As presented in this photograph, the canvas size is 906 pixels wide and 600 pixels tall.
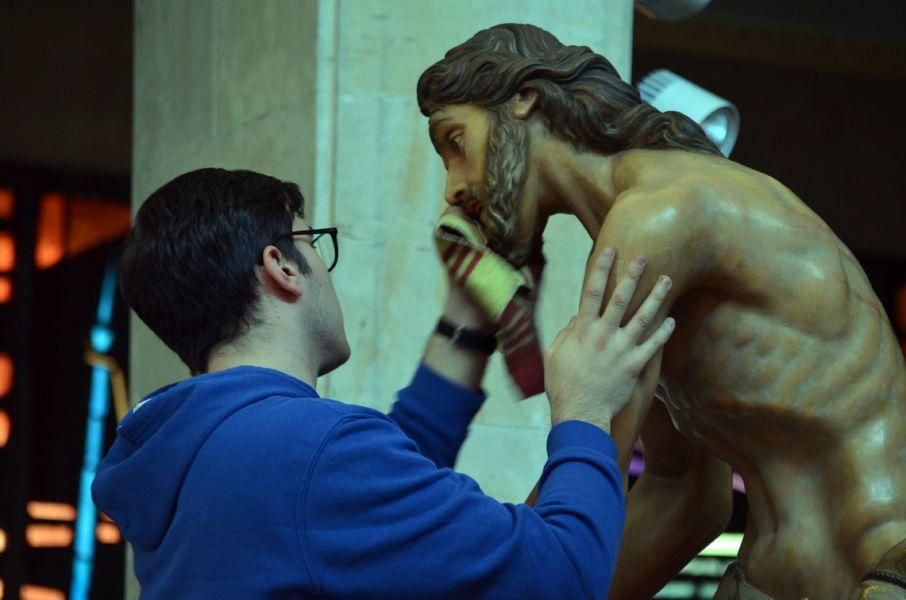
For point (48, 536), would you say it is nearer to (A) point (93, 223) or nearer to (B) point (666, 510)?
(A) point (93, 223)

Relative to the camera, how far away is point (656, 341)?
2725 millimetres

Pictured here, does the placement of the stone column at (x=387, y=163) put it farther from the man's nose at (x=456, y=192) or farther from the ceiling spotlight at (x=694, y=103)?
the man's nose at (x=456, y=192)

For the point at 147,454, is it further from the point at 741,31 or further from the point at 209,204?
the point at 741,31

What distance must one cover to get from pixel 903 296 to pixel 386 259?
6333 mm

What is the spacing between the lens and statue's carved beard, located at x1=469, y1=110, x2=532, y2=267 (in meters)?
3.03

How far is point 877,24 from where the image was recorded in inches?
384

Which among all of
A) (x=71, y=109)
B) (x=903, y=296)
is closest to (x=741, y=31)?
(x=903, y=296)

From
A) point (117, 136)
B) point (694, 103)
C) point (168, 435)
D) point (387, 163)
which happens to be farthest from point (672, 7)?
point (117, 136)

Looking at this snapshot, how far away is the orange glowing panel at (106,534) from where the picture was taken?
28.7ft

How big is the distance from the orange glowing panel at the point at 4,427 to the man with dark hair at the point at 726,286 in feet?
19.5

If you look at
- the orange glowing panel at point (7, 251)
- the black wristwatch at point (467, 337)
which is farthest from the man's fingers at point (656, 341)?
the orange glowing panel at point (7, 251)

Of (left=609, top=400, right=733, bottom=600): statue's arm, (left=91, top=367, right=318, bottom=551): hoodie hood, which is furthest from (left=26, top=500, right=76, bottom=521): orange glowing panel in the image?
(left=91, top=367, right=318, bottom=551): hoodie hood

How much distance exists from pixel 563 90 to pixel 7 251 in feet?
20.6

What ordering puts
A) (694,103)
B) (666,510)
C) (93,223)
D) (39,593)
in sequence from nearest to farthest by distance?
(666,510) < (694,103) < (39,593) < (93,223)
